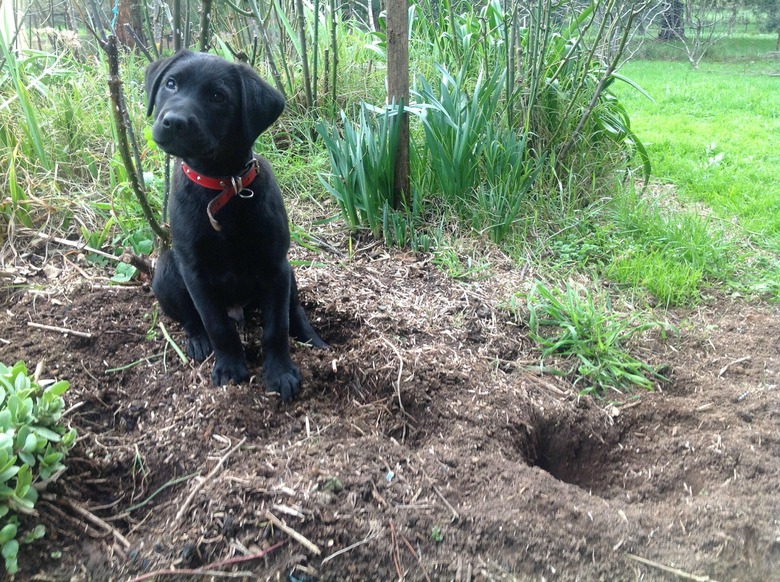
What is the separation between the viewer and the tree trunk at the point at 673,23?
23.5 feet

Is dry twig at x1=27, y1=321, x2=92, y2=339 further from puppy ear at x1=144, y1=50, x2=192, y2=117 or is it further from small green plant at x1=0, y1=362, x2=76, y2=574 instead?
puppy ear at x1=144, y1=50, x2=192, y2=117

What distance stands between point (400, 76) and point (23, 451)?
278 cm

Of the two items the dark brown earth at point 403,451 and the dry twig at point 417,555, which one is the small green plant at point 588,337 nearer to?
the dark brown earth at point 403,451

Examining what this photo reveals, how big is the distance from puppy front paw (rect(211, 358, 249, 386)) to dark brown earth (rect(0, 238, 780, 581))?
4 centimetres

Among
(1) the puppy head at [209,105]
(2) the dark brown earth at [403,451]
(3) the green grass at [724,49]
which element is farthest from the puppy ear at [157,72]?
(3) the green grass at [724,49]

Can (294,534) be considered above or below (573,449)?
above

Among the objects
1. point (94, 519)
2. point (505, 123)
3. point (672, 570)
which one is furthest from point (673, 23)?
point (94, 519)

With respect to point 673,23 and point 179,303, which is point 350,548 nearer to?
point 179,303

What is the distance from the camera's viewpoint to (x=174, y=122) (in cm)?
197

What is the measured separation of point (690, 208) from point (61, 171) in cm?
429

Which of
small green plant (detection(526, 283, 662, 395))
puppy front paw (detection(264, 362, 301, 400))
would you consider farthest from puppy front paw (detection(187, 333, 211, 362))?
small green plant (detection(526, 283, 662, 395))

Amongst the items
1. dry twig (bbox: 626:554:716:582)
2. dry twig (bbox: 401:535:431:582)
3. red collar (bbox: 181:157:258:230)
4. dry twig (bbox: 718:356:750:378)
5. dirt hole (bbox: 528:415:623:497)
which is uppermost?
red collar (bbox: 181:157:258:230)

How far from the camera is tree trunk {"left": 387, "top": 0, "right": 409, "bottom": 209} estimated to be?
3.45 meters

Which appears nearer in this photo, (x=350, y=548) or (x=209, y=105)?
(x=350, y=548)
